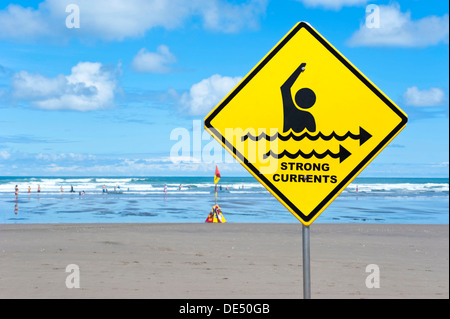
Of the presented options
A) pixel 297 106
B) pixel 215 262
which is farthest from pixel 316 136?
pixel 215 262

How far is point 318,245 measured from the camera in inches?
502

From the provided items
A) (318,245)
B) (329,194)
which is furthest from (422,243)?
(329,194)

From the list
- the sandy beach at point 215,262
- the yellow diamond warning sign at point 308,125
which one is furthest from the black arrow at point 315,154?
the sandy beach at point 215,262

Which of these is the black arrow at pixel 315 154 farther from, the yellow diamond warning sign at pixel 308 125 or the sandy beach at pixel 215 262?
the sandy beach at pixel 215 262

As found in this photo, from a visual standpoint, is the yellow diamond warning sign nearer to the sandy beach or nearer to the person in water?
the person in water

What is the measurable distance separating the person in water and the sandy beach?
4740 mm

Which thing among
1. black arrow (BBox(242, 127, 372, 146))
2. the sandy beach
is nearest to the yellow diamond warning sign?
black arrow (BBox(242, 127, 372, 146))

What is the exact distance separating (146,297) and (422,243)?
923 centimetres

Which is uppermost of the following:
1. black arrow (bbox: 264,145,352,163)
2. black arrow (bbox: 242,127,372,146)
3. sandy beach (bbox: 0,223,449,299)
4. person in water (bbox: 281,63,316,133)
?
person in water (bbox: 281,63,316,133)

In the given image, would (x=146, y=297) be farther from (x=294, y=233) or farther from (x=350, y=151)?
(x=294, y=233)

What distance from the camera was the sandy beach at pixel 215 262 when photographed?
7672mm

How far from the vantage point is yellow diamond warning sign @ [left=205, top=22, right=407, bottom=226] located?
311 centimetres

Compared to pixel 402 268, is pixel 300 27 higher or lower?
higher

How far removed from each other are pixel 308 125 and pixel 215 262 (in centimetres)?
747
